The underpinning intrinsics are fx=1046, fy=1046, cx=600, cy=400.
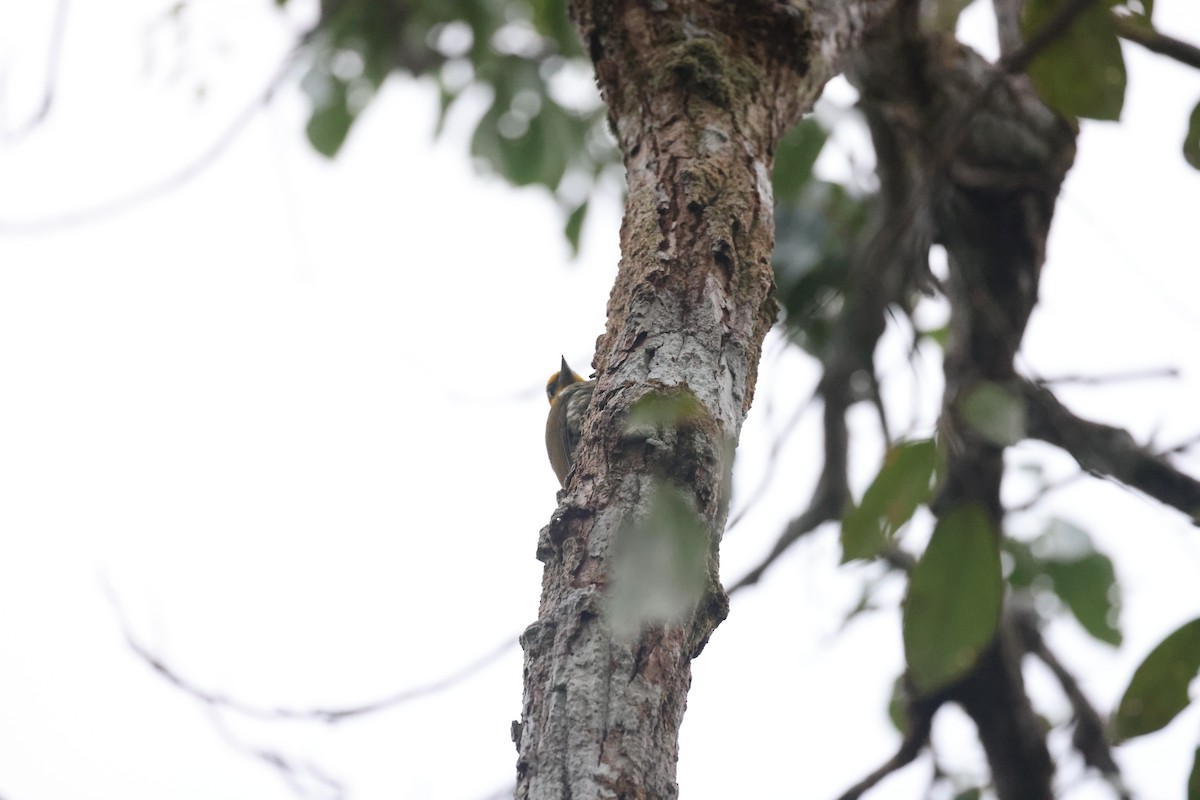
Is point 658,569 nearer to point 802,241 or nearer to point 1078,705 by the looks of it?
point 802,241

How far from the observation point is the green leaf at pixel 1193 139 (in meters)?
1.43

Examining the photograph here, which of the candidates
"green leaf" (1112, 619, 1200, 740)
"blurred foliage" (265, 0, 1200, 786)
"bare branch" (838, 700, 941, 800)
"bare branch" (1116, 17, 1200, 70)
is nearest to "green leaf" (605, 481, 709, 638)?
"blurred foliage" (265, 0, 1200, 786)

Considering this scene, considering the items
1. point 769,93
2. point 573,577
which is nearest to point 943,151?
point 769,93

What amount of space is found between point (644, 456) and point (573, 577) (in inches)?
6.3

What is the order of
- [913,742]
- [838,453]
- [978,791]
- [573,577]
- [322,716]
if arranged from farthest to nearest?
[838,453], [978,791], [913,742], [322,716], [573,577]

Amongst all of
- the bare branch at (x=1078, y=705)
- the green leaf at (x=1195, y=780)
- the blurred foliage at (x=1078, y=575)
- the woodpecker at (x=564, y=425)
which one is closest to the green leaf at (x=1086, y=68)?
the green leaf at (x=1195, y=780)

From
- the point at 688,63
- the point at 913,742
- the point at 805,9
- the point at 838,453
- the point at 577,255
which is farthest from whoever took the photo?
the point at 577,255

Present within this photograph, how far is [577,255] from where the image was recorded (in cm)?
335

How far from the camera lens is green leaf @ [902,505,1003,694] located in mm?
1179

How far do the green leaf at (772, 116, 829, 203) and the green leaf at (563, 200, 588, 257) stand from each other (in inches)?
33.3

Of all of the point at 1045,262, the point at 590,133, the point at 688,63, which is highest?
the point at 590,133

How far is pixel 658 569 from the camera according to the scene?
2.99 ft

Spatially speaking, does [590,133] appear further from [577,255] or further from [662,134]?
[662,134]

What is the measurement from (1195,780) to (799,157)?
6.07 ft
